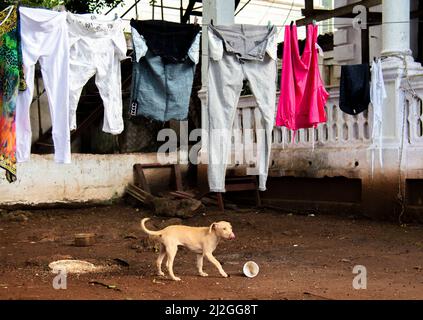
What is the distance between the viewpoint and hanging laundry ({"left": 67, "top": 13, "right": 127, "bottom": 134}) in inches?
305

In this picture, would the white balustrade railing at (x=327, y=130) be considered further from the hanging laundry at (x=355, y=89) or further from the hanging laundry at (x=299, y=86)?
the hanging laundry at (x=299, y=86)

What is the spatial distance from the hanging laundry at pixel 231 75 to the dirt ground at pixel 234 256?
1216 mm

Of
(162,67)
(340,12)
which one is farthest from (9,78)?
(340,12)

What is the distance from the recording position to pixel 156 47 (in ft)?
26.6

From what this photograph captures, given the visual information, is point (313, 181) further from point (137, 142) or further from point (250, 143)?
point (137, 142)

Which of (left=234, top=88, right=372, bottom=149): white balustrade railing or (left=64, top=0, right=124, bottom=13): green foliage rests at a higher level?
(left=64, top=0, right=124, bottom=13): green foliage

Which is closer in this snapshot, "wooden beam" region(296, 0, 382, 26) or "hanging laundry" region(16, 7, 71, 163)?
"hanging laundry" region(16, 7, 71, 163)

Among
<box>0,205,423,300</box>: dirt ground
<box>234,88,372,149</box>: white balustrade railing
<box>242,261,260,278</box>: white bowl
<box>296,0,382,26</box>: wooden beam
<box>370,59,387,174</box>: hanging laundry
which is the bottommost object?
<box>0,205,423,300</box>: dirt ground

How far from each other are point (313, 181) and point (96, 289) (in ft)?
20.6

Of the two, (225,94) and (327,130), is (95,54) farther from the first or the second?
(327,130)

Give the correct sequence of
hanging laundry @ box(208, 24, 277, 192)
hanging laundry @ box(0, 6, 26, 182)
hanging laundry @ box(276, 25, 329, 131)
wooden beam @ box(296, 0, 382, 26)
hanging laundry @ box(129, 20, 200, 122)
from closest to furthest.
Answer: hanging laundry @ box(0, 6, 26, 182)
hanging laundry @ box(129, 20, 200, 122)
hanging laundry @ box(208, 24, 277, 192)
hanging laundry @ box(276, 25, 329, 131)
wooden beam @ box(296, 0, 382, 26)

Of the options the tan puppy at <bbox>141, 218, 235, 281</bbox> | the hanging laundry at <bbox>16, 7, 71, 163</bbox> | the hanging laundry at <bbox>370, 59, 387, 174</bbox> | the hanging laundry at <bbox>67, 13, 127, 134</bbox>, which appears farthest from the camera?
the hanging laundry at <bbox>370, 59, 387, 174</bbox>

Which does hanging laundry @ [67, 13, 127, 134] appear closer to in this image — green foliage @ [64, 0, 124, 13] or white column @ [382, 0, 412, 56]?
white column @ [382, 0, 412, 56]

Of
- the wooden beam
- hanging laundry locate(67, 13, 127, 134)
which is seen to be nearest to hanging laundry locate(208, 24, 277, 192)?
hanging laundry locate(67, 13, 127, 134)
